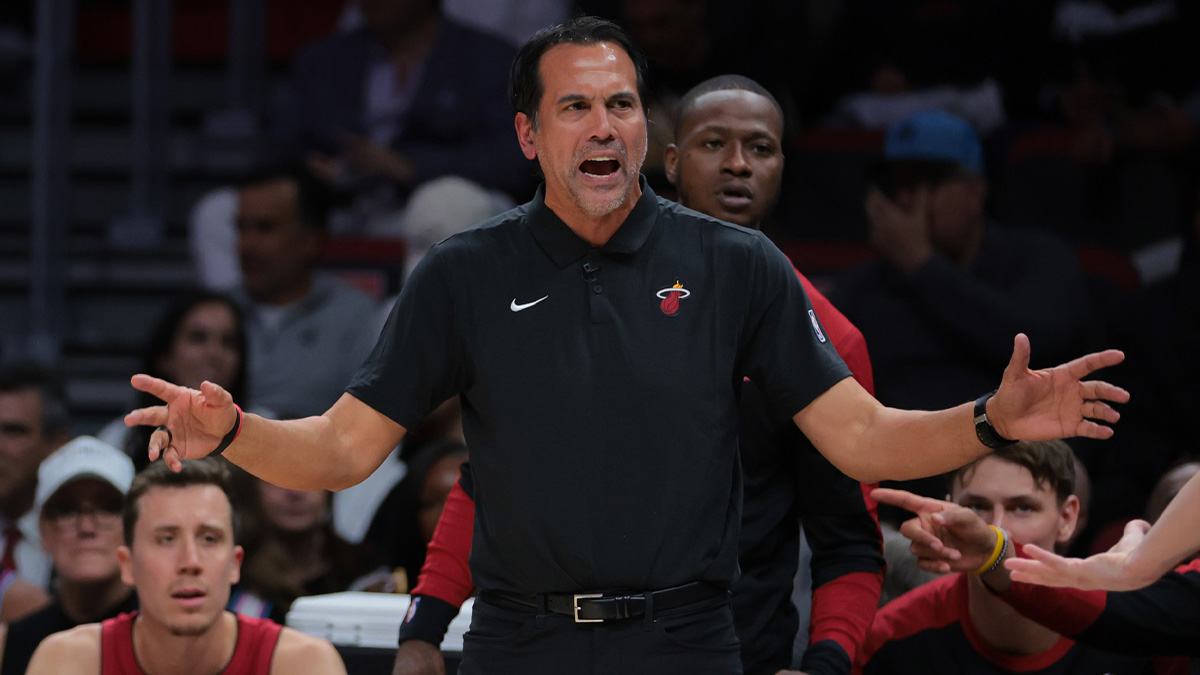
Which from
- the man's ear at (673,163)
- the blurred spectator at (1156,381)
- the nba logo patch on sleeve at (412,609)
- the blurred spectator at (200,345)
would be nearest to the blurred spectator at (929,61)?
the blurred spectator at (1156,381)

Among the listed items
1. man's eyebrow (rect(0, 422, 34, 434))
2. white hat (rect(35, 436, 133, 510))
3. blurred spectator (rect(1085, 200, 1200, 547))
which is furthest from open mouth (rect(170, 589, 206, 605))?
blurred spectator (rect(1085, 200, 1200, 547))

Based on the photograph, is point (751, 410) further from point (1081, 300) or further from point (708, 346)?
point (1081, 300)

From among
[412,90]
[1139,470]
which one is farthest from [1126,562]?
[412,90]

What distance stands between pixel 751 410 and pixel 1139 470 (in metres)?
2.41

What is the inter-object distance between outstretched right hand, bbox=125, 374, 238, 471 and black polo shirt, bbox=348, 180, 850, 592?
0.27 metres

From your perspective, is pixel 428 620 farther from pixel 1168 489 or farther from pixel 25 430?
pixel 25 430

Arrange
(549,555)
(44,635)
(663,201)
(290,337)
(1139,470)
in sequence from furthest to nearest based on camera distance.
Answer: (290,337) < (1139,470) < (44,635) < (663,201) < (549,555)

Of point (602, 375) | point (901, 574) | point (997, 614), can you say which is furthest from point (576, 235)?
point (901, 574)

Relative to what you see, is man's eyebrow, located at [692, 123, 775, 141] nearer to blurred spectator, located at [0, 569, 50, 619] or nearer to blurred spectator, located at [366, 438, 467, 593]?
blurred spectator, located at [366, 438, 467, 593]

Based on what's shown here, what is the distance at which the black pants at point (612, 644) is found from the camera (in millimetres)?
2234

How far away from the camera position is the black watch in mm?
2191

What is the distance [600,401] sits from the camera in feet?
7.44

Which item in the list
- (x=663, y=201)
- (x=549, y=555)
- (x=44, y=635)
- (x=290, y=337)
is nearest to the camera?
(x=549, y=555)

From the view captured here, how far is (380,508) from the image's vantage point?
16.4 ft
